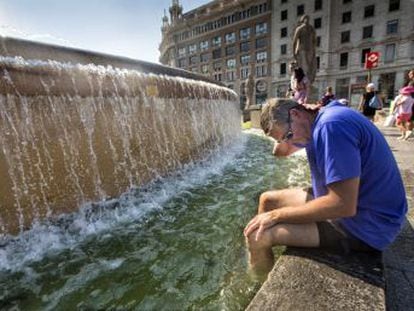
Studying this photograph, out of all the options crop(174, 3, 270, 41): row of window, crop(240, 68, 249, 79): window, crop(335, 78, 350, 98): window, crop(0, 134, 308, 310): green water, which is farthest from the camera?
crop(240, 68, 249, 79): window

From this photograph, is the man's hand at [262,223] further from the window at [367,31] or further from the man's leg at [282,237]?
the window at [367,31]

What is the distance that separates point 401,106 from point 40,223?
862 cm

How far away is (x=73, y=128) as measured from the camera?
11.8ft

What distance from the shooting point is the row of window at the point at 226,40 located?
153ft

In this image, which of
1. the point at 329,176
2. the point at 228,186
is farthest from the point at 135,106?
the point at 329,176

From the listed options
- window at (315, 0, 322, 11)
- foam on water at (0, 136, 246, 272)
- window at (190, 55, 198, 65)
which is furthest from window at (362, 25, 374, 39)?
foam on water at (0, 136, 246, 272)

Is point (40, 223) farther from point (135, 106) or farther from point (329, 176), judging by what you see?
point (329, 176)

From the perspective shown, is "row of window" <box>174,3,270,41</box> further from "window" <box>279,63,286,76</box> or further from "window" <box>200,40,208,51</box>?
"window" <box>279,63,286,76</box>

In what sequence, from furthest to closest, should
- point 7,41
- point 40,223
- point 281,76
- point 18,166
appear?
point 281,76 → point 40,223 → point 18,166 → point 7,41

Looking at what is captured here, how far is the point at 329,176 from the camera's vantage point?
1.43m

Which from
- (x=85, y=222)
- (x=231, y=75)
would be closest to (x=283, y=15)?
(x=231, y=75)

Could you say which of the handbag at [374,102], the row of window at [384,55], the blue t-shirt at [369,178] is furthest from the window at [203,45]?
the blue t-shirt at [369,178]

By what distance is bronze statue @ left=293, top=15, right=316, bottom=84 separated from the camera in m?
11.3

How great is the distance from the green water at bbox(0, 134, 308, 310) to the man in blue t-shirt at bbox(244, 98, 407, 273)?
0.60 m
